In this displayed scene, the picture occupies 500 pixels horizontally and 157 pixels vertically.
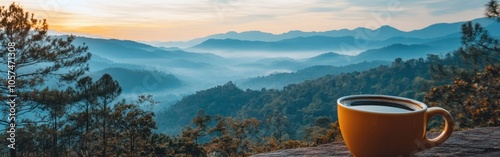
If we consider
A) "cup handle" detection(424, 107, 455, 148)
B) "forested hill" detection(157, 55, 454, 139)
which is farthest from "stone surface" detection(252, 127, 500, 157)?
"forested hill" detection(157, 55, 454, 139)

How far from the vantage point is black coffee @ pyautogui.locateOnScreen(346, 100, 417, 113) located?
1.24m

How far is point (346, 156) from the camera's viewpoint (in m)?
1.46

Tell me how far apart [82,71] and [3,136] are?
16.7ft

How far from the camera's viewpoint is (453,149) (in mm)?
1578

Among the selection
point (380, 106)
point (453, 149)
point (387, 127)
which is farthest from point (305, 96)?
point (387, 127)

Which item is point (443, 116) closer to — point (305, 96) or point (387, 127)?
point (387, 127)

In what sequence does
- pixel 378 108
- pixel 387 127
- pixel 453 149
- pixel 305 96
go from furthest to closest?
1. pixel 305 96
2. pixel 453 149
3. pixel 378 108
4. pixel 387 127

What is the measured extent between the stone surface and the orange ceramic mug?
0.94 feet

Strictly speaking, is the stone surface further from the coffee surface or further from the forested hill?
the forested hill

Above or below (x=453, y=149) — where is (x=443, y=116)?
above

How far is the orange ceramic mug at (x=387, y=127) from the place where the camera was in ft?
3.68

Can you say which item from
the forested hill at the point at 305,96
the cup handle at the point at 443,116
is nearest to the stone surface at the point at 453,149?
the cup handle at the point at 443,116

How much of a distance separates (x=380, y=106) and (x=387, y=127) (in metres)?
0.19

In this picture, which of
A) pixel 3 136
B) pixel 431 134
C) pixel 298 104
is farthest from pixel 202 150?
pixel 298 104
